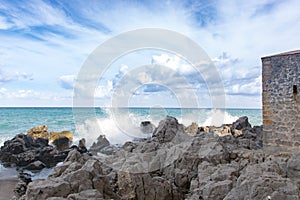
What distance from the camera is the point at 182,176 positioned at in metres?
7.90

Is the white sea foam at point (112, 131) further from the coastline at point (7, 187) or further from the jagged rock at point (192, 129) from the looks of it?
the coastline at point (7, 187)

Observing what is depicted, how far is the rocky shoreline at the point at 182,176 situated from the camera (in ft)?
15.9

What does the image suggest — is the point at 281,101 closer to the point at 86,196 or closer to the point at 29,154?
the point at 86,196

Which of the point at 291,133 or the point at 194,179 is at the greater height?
the point at 291,133

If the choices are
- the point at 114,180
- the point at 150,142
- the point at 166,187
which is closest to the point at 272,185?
the point at 166,187

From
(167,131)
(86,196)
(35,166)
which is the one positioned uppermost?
(167,131)

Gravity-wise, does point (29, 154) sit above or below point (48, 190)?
below

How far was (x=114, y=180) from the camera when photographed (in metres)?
7.38

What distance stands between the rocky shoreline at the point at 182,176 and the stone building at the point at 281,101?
1.47 ft

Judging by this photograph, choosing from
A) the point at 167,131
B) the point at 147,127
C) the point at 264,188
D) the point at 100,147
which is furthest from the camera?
the point at 147,127

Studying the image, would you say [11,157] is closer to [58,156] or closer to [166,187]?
[58,156]

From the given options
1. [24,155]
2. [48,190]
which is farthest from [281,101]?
[24,155]

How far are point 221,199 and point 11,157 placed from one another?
1534 cm

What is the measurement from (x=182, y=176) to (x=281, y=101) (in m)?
3.70
